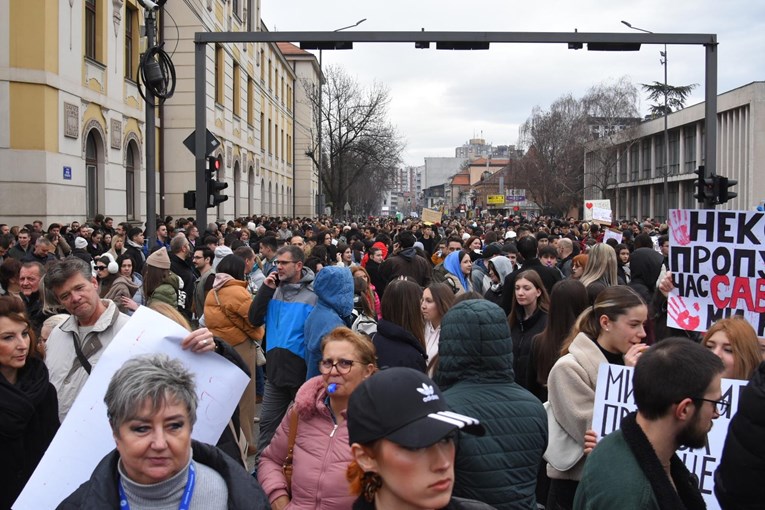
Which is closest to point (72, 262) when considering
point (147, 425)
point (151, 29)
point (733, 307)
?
point (147, 425)

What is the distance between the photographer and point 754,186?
1740 inches

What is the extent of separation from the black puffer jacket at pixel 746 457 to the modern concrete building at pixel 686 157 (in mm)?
37747

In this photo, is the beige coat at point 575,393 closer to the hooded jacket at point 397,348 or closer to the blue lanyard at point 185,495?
the hooded jacket at point 397,348

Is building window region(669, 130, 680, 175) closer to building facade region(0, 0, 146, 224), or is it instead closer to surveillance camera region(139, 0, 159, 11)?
building facade region(0, 0, 146, 224)

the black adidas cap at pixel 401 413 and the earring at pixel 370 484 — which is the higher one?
the black adidas cap at pixel 401 413

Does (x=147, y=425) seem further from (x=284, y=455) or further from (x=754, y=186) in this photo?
(x=754, y=186)

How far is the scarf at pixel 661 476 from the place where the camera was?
2682 mm

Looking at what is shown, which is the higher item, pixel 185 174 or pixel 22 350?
pixel 185 174

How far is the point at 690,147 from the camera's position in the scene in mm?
56781

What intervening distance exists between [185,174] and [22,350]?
26.8 metres

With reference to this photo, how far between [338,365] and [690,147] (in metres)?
58.0

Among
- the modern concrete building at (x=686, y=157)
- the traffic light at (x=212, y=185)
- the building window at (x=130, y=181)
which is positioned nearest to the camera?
the traffic light at (x=212, y=185)

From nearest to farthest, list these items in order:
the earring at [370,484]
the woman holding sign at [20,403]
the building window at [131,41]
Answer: the earring at [370,484] < the woman holding sign at [20,403] < the building window at [131,41]

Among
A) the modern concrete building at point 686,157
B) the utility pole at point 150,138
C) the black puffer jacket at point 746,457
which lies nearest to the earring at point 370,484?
the black puffer jacket at point 746,457
